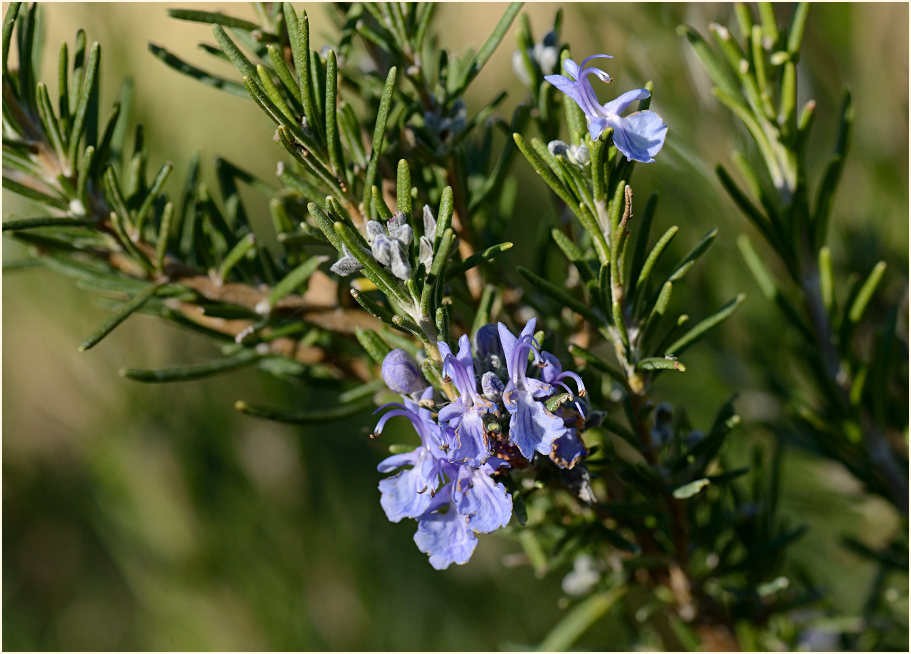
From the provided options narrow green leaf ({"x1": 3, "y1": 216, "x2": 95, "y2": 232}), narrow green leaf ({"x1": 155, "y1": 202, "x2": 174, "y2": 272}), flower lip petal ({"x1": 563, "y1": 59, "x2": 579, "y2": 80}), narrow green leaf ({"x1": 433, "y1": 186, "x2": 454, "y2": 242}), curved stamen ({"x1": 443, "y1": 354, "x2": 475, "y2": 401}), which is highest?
flower lip petal ({"x1": 563, "y1": 59, "x2": 579, "y2": 80})

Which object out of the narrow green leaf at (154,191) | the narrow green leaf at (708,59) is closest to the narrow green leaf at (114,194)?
the narrow green leaf at (154,191)

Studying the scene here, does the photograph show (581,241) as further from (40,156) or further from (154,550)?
(154,550)

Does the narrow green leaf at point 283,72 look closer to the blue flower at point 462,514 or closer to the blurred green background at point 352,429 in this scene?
the blue flower at point 462,514

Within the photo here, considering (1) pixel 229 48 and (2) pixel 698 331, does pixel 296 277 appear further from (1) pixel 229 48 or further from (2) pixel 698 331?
(2) pixel 698 331

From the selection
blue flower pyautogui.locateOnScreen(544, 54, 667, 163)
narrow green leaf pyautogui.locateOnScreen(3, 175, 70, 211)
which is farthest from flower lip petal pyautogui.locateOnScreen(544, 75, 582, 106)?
narrow green leaf pyautogui.locateOnScreen(3, 175, 70, 211)

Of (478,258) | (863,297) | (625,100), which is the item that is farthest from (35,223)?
(863,297)

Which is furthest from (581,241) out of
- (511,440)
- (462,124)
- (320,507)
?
(320,507)

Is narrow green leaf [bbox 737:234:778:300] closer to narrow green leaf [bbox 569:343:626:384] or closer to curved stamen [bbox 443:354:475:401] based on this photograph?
narrow green leaf [bbox 569:343:626:384]
